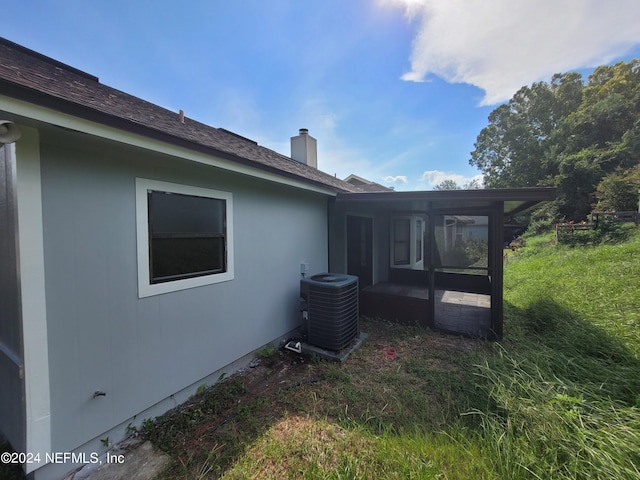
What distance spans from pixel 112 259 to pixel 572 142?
32802mm

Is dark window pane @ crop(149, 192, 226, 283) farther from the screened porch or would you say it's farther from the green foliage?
the green foliage

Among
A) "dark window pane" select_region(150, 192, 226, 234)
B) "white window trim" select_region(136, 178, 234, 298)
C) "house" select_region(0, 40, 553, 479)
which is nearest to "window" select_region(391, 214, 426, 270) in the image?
"house" select_region(0, 40, 553, 479)

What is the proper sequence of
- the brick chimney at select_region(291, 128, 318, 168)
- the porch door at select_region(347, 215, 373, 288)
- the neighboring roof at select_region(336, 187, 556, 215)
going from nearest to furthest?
the neighboring roof at select_region(336, 187, 556, 215), the porch door at select_region(347, 215, 373, 288), the brick chimney at select_region(291, 128, 318, 168)

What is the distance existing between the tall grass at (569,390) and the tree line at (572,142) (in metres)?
16.7

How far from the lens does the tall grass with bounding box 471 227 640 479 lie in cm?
168

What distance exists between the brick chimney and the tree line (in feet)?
60.6

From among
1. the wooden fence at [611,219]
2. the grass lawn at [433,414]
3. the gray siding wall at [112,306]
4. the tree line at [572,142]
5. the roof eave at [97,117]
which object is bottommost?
the grass lawn at [433,414]

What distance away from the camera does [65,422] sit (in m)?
1.97

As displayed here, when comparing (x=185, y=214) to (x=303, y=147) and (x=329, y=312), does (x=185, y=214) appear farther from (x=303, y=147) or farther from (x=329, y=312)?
(x=303, y=147)

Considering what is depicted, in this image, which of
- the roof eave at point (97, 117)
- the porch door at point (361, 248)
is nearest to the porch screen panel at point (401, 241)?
the porch door at point (361, 248)

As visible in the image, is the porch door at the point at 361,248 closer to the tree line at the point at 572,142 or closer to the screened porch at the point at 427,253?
the screened porch at the point at 427,253

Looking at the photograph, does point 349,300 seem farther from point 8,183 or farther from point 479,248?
point 479,248

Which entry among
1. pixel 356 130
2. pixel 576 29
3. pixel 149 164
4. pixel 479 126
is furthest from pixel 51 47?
pixel 479 126

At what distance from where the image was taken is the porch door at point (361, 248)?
21.3ft
